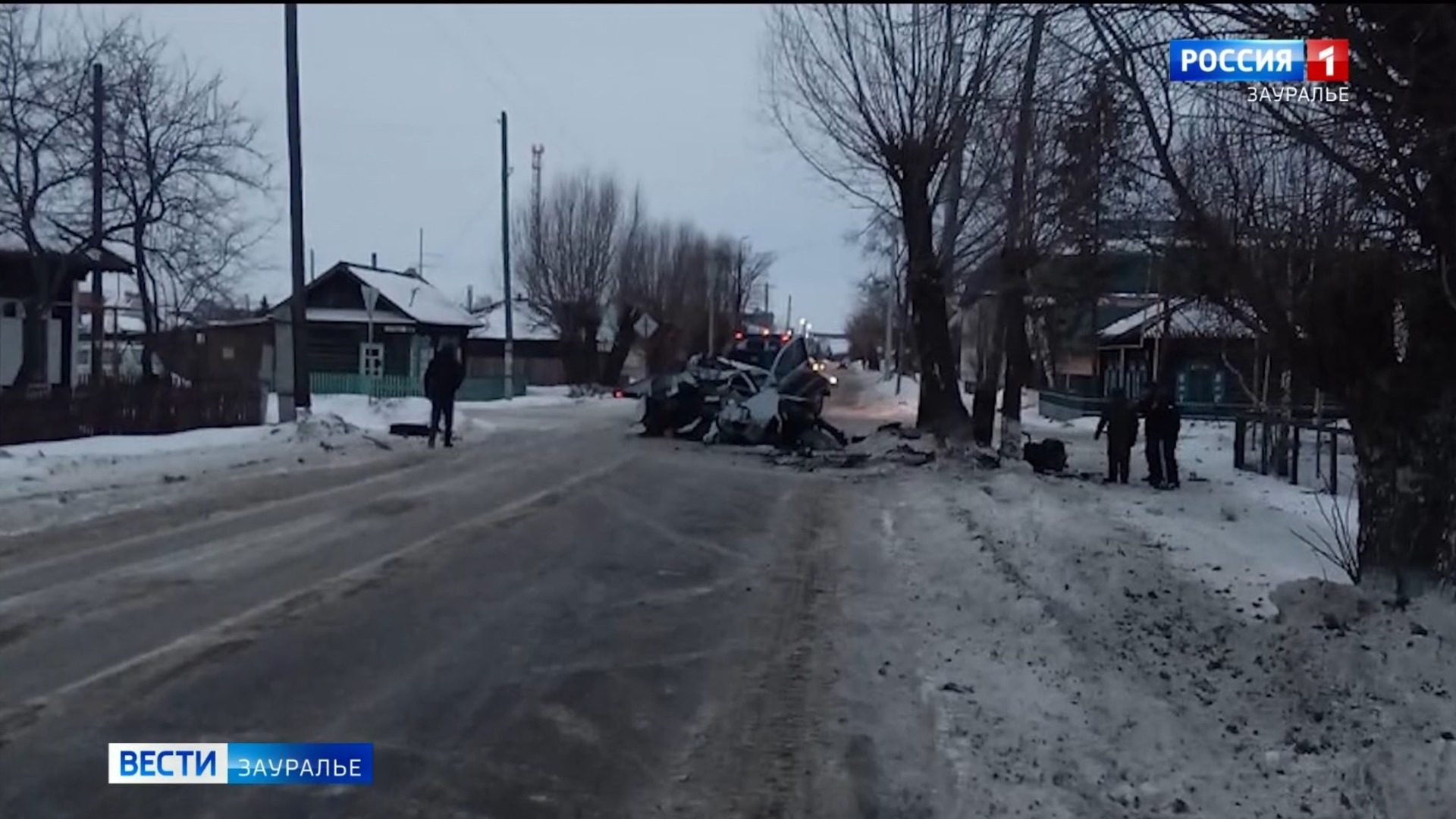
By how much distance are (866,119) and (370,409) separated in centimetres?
1330

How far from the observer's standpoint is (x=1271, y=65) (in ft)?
29.0

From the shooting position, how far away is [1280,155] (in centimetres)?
1026

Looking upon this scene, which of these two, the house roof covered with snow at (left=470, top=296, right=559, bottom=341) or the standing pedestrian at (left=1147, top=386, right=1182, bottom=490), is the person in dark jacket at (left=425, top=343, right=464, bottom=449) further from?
the house roof covered with snow at (left=470, top=296, right=559, bottom=341)

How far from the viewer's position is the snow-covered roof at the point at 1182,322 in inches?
508

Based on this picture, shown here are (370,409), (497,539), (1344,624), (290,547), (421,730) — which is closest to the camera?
(421,730)

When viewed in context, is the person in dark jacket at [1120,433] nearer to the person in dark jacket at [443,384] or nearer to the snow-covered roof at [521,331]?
the person in dark jacket at [443,384]

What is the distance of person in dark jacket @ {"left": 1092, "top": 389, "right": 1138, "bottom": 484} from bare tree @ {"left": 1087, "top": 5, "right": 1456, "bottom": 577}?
12.2m

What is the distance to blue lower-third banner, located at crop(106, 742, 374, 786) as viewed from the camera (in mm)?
6199

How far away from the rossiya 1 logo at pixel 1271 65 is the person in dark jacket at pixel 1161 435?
12.2 metres

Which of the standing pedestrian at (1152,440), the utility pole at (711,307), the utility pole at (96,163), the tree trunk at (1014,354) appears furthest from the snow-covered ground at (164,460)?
the utility pole at (711,307)

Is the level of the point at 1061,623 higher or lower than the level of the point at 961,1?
lower

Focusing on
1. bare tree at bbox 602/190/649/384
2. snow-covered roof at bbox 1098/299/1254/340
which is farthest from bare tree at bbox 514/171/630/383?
snow-covered roof at bbox 1098/299/1254/340

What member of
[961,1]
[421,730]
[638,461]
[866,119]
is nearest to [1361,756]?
[421,730]

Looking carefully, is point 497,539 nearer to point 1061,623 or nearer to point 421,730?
point 1061,623
